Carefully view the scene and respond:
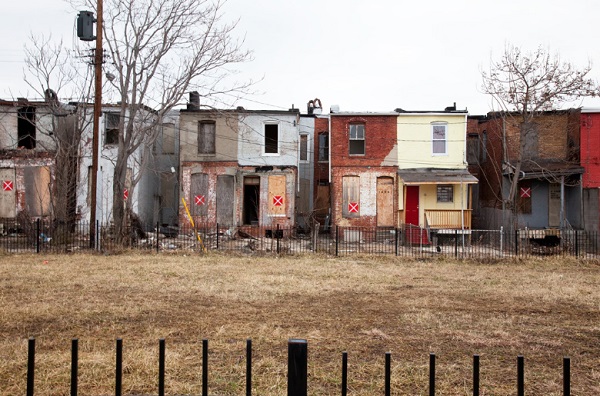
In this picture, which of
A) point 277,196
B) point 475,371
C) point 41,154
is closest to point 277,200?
point 277,196

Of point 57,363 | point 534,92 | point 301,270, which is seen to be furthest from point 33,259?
point 534,92

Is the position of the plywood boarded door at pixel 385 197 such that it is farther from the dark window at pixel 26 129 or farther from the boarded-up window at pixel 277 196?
the dark window at pixel 26 129

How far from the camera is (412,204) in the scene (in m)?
31.2

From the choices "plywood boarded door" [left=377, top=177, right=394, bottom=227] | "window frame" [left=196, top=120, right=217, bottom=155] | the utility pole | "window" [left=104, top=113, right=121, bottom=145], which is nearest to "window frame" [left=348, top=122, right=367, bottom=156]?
"plywood boarded door" [left=377, top=177, right=394, bottom=227]

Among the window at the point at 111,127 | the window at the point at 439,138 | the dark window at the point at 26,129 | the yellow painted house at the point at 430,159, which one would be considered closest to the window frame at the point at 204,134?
the window at the point at 111,127

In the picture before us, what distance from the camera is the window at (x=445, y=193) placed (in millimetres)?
31000

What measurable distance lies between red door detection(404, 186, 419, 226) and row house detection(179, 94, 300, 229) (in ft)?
19.2

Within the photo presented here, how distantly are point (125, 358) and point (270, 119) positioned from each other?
25.0 metres

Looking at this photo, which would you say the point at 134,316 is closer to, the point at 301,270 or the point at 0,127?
the point at 301,270

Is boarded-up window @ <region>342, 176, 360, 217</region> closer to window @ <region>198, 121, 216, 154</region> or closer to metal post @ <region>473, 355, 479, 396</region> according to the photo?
window @ <region>198, 121, 216, 154</region>

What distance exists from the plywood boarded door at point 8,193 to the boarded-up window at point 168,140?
7.79m

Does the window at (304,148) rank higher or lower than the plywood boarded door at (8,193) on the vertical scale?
higher

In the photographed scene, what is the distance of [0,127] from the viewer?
101ft

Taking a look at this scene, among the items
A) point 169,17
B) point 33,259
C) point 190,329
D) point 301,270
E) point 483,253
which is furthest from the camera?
point 169,17
